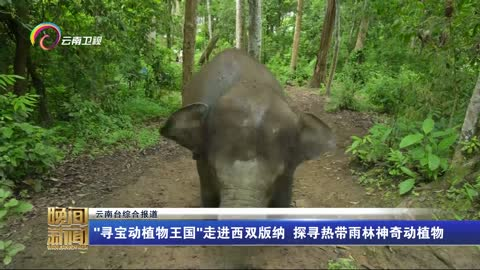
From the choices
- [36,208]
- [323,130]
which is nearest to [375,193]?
[323,130]

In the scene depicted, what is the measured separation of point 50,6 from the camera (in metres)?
6.75

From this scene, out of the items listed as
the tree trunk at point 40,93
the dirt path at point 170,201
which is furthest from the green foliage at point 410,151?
the tree trunk at point 40,93

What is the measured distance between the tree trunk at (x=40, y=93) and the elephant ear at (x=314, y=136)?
560cm

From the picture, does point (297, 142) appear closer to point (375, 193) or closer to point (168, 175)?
point (375, 193)

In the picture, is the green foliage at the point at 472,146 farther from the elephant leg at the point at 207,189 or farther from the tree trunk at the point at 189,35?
the tree trunk at the point at 189,35

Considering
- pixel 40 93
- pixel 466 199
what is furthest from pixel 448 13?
pixel 40 93

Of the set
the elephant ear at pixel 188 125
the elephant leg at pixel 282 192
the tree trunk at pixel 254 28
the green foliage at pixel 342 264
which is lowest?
the green foliage at pixel 342 264

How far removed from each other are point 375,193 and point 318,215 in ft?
8.50

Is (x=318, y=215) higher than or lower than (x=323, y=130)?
lower

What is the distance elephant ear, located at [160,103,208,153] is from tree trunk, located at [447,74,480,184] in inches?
126

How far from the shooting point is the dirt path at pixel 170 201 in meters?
3.85

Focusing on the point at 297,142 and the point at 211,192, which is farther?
the point at 211,192

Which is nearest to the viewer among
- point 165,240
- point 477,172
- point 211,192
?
point 165,240

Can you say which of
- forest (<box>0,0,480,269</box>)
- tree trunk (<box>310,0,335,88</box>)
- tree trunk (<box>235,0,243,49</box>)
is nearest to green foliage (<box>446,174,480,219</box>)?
forest (<box>0,0,480,269</box>)
